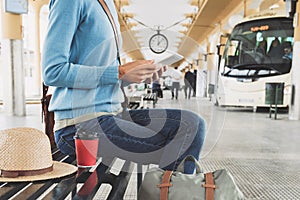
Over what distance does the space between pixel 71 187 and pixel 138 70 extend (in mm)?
490

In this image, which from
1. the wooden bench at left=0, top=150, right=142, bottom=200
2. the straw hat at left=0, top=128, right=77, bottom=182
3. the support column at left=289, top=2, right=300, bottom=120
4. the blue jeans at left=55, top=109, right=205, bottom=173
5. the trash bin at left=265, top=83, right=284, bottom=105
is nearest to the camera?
the wooden bench at left=0, top=150, right=142, bottom=200

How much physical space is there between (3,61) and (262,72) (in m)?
6.31

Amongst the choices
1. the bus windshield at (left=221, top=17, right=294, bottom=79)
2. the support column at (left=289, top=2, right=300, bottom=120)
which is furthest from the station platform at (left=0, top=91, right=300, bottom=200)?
the bus windshield at (left=221, top=17, right=294, bottom=79)

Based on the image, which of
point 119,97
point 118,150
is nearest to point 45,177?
point 118,150

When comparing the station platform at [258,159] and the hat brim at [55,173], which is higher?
the hat brim at [55,173]

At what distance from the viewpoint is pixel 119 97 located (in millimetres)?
1488

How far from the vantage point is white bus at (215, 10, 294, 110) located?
26.6 feet

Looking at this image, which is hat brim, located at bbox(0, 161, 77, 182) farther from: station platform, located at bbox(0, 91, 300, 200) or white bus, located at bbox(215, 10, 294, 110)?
white bus, located at bbox(215, 10, 294, 110)

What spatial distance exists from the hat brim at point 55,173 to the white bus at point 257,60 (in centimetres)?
721

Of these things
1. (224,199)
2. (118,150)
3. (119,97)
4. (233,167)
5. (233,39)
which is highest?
(233,39)

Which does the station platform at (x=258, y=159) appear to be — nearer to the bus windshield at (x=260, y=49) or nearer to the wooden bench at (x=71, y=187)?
the wooden bench at (x=71, y=187)

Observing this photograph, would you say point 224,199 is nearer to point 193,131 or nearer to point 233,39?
point 193,131

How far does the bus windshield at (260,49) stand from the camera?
8141mm

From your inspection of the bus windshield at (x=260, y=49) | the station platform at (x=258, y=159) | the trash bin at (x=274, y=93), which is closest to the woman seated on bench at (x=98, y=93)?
the station platform at (x=258, y=159)
